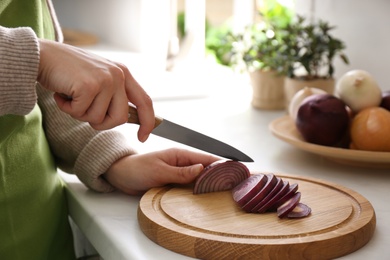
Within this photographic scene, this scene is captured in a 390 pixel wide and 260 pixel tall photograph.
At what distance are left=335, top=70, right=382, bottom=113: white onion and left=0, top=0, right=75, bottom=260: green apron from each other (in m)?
0.53

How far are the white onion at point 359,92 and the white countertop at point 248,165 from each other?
115 mm

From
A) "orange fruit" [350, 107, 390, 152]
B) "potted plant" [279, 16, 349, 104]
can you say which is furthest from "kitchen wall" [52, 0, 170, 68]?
"orange fruit" [350, 107, 390, 152]

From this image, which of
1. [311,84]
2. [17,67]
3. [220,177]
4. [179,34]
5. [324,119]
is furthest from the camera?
[179,34]

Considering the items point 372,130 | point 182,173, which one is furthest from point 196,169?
point 372,130

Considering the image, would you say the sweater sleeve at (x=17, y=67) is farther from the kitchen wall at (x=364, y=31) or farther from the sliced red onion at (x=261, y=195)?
the kitchen wall at (x=364, y=31)

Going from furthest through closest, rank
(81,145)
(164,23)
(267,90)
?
(164,23) < (267,90) < (81,145)

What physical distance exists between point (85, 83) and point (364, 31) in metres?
A: 0.99

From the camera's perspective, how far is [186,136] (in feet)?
2.88

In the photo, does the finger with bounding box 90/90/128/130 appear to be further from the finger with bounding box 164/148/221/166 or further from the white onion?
the white onion

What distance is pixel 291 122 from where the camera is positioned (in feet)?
4.09

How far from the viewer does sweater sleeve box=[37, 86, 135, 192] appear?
94 cm

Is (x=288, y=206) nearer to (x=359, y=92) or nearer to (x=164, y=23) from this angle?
(x=359, y=92)

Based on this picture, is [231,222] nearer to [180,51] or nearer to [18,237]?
[18,237]

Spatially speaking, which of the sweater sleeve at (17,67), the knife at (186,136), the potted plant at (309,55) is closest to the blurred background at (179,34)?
the potted plant at (309,55)
